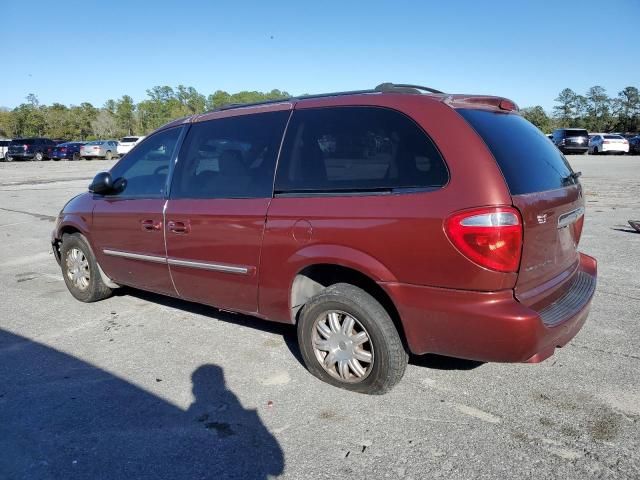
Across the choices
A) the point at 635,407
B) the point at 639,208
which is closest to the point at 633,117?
the point at 639,208

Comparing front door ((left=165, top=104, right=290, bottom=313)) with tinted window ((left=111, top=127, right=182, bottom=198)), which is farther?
tinted window ((left=111, top=127, right=182, bottom=198))

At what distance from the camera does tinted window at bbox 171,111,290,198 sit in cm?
357

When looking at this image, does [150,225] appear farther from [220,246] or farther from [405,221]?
[405,221]

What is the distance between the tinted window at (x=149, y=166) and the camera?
4.30 meters

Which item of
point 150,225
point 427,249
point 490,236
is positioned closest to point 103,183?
point 150,225

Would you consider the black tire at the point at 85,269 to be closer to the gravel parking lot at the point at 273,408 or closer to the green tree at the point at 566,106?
the gravel parking lot at the point at 273,408

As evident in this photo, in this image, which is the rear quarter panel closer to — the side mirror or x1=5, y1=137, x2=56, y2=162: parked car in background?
the side mirror

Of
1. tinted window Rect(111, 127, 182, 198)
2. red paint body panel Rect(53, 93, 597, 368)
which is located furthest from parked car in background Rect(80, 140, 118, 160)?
red paint body panel Rect(53, 93, 597, 368)

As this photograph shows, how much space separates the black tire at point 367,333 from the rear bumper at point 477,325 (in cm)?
13

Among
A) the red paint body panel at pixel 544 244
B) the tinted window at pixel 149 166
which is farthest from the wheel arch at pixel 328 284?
the tinted window at pixel 149 166

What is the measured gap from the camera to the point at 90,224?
16.1 ft

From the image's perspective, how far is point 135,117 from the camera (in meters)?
84.6

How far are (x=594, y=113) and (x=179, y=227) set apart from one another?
3424 inches

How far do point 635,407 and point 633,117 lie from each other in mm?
Result: 77923
